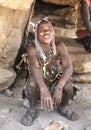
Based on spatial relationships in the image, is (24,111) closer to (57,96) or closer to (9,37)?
(57,96)

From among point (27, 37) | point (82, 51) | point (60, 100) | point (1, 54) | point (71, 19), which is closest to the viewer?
point (60, 100)

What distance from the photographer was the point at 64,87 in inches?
160

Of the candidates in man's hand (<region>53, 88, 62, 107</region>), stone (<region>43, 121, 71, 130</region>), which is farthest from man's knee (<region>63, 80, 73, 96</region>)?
stone (<region>43, 121, 71, 130</region>)

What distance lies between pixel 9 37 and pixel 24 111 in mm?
908

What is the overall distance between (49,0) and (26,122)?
10.2 ft

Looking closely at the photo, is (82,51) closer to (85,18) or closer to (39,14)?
(85,18)

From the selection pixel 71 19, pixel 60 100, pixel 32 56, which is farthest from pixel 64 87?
pixel 71 19

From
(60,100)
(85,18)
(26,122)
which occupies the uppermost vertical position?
(85,18)

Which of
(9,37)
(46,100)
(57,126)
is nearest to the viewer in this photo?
(57,126)

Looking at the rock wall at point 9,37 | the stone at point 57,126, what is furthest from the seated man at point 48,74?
the rock wall at point 9,37

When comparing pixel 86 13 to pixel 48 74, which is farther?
pixel 86 13

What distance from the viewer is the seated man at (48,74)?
393 centimetres

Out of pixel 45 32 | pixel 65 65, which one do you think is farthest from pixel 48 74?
pixel 45 32

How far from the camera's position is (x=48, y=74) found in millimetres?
4195
